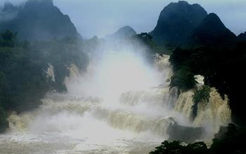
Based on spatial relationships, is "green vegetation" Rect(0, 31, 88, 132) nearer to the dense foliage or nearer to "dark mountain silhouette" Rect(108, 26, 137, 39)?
the dense foliage

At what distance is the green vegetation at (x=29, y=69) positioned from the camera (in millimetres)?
34438

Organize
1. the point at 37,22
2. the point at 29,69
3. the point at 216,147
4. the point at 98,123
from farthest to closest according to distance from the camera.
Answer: the point at 37,22 < the point at 29,69 < the point at 98,123 < the point at 216,147

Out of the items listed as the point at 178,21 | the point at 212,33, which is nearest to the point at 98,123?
the point at 212,33

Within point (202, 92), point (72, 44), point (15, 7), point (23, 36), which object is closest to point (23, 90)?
point (202, 92)

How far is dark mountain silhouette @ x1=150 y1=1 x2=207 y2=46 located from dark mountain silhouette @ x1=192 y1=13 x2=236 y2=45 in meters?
13.7

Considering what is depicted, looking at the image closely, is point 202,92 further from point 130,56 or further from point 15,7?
point 15,7

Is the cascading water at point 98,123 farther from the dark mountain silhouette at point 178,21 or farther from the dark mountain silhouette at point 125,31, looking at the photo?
the dark mountain silhouette at point 178,21

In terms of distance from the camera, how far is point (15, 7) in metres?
85.5

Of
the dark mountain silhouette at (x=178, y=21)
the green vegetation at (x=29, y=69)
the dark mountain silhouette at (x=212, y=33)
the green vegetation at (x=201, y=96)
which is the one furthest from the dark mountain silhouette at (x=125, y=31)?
the green vegetation at (x=201, y=96)

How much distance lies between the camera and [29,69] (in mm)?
38188

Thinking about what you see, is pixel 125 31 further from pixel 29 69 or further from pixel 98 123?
pixel 98 123

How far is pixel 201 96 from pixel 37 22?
56.7 meters

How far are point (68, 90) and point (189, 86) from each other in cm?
1762

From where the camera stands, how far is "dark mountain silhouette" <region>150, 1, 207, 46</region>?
81250mm
